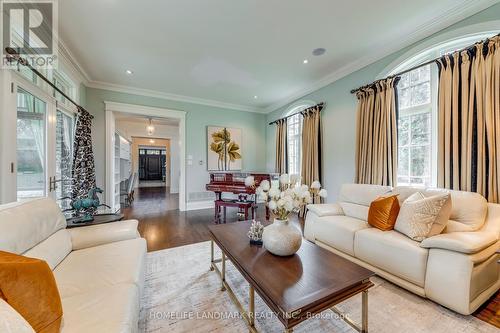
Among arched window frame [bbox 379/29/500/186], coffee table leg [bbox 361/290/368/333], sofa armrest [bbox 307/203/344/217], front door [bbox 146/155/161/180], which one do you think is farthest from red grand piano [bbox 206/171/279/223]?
front door [bbox 146/155/161/180]

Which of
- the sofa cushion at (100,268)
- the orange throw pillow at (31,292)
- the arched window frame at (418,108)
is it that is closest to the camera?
the orange throw pillow at (31,292)

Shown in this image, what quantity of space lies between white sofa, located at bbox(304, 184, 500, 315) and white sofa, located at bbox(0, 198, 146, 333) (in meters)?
2.19

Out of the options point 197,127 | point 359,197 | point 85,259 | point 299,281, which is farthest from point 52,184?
point 359,197

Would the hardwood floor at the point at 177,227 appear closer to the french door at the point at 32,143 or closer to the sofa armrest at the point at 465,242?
the sofa armrest at the point at 465,242

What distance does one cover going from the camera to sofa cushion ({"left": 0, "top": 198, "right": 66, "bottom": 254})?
1182 millimetres

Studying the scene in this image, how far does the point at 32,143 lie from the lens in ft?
8.03

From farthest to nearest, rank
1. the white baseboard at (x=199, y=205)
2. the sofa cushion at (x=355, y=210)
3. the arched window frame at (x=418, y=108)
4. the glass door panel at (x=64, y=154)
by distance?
1. the white baseboard at (x=199, y=205)
2. the glass door panel at (x=64, y=154)
3. the sofa cushion at (x=355, y=210)
4. the arched window frame at (x=418, y=108)

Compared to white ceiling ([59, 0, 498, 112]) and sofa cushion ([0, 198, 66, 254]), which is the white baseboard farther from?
sofa cushion ([0, 198, 66, 254])

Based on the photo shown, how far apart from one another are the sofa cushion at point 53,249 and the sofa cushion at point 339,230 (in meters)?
2.74

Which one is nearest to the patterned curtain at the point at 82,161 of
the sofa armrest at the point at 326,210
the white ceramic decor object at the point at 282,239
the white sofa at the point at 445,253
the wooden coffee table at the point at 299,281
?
the wooden coffee table at the point at 299,281

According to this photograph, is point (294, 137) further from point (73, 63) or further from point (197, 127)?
point (73, 63)

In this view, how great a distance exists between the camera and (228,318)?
1.58 m

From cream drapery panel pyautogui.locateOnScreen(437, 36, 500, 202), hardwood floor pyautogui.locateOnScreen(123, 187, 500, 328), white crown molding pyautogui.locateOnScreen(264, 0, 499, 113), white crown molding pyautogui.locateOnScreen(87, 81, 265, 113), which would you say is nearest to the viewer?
hardwood floor pyautogui.locateOnScreen(123, 187, 500, 328)

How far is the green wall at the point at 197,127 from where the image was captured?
4355 mm
